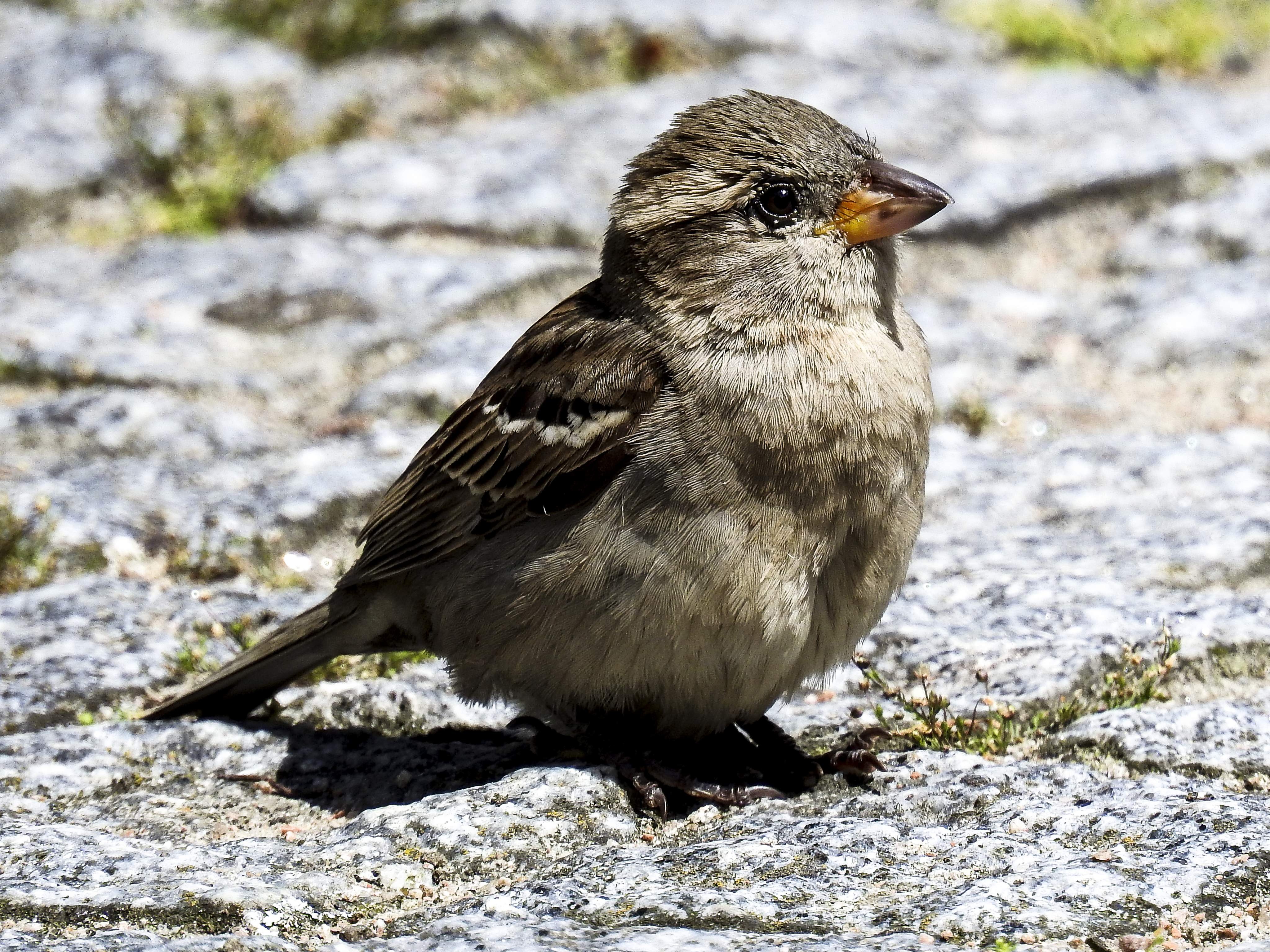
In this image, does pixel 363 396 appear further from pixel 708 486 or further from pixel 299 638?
pixel 708 486

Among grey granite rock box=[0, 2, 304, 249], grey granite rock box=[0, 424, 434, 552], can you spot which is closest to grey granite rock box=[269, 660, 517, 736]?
grey granite rock box=[0, 424, 434, 552]

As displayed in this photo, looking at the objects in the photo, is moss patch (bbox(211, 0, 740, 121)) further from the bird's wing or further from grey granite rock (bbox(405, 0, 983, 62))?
the bird's wing

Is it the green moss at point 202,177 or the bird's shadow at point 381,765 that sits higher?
the green moss at point 202,177

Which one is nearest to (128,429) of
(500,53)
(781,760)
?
(500,53)

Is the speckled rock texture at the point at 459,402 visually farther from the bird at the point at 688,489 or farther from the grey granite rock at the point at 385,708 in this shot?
the bird at the point at 688,489

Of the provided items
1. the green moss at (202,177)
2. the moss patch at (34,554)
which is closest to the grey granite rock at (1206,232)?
the green moss at (202,177)

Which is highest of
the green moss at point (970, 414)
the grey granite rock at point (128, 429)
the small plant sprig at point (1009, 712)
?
the green moss at point (970, 414)
